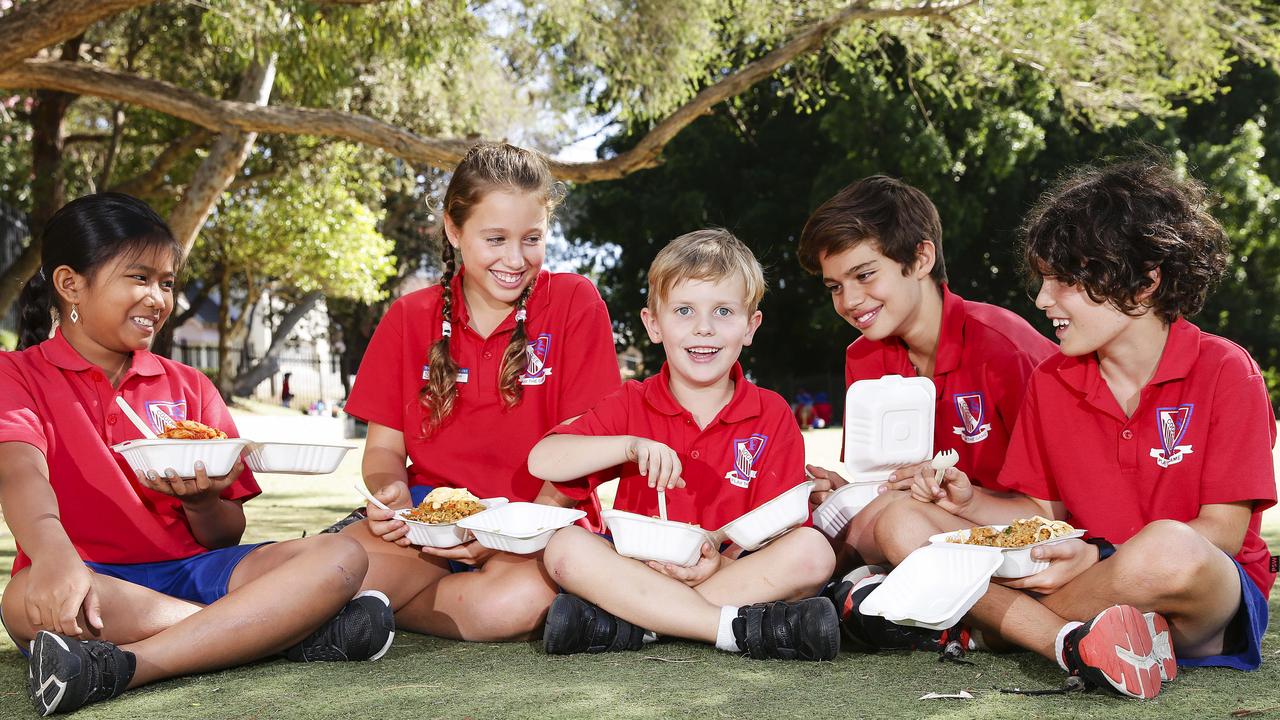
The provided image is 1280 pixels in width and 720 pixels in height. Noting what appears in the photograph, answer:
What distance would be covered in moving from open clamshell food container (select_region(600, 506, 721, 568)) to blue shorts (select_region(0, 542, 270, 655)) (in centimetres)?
96

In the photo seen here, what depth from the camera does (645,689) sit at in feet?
8.42

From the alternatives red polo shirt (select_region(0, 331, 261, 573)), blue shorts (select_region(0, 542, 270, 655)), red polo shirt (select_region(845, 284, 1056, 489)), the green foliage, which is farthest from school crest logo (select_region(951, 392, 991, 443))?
the green foliage

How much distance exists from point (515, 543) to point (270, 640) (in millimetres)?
621

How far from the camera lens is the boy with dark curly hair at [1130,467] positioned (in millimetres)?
2494

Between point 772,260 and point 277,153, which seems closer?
point 277,153

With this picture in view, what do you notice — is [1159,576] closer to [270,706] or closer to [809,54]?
[270,706]

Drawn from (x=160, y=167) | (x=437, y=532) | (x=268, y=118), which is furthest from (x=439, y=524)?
(x=160, y=167)

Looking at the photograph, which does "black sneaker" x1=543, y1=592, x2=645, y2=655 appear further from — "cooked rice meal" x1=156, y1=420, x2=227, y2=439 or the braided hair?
the braided hair

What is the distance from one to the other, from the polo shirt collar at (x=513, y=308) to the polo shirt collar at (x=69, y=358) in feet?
2.99

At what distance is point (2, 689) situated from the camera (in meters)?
2.66

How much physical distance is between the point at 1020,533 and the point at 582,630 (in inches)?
43.3

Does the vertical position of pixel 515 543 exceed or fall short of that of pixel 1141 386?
it falls short

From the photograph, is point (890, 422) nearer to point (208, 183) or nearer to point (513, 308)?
point (513, 308)

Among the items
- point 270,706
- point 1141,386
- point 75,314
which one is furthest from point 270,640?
point 1141,386
